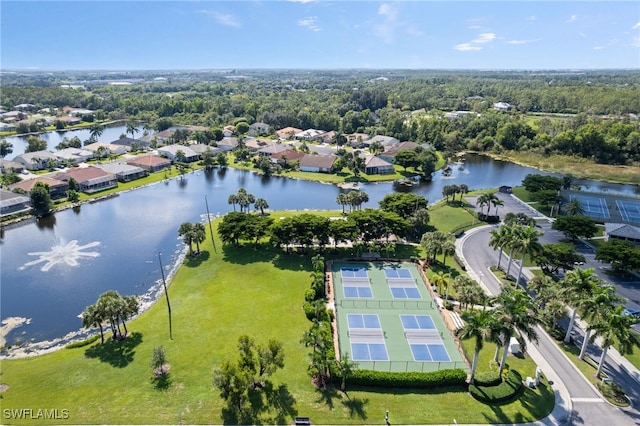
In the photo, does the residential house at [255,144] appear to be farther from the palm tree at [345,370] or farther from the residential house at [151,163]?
the palm tree at [345,370]

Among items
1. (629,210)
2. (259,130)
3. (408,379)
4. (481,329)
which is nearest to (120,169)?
(259,130)

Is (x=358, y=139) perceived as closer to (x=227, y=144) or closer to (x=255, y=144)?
(x=255, y=144)

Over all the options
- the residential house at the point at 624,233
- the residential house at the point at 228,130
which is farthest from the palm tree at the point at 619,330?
the residential house at the point at 228,130

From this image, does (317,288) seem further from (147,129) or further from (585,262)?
(147,129)

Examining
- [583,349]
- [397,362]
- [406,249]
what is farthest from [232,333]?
[583,349]

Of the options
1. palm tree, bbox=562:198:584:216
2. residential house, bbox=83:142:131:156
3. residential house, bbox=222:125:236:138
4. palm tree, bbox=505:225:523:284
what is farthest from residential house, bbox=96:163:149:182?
palm tree, bbox=562:198:584:216

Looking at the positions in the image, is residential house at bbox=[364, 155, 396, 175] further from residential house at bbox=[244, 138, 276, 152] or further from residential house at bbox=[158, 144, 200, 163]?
residential house at bbox=[158, 144, 200, 163]

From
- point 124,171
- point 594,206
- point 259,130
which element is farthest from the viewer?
point 259,130
